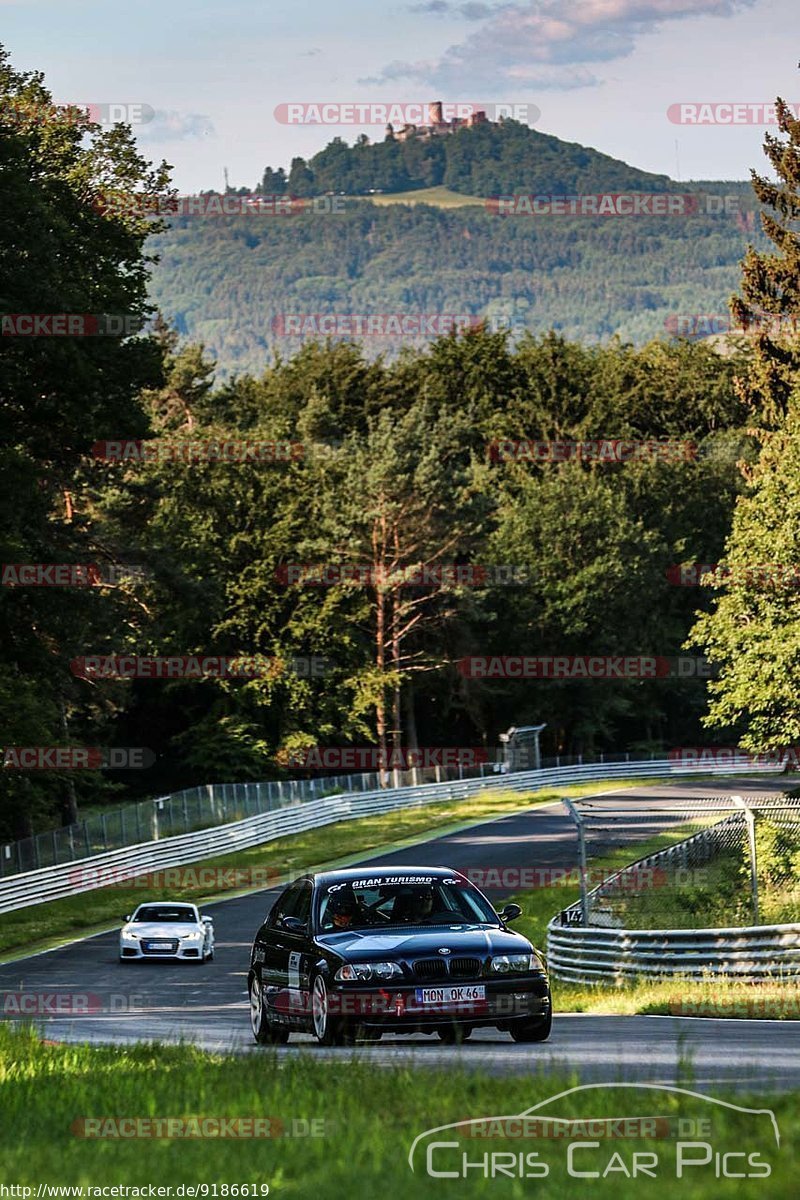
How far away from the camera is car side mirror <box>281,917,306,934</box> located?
566 inches

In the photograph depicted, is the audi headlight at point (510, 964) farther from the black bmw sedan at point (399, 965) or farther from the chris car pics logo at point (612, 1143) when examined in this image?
the chris car pics logo at point (612, 1143)

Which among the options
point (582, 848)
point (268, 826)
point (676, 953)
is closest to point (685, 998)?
point (676, 953)

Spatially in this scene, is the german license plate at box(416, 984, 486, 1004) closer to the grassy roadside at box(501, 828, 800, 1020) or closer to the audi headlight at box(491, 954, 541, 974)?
the audi headlight at box(491, 954, 541, 974)

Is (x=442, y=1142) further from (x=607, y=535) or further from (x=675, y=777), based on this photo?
(x=607, y=535)

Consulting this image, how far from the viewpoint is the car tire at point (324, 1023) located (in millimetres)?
13250

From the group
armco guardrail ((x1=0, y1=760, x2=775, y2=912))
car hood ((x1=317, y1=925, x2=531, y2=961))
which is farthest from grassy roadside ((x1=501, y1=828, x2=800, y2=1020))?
armco guardrail ((x1=0, y1=760, x2=775, y2=912))

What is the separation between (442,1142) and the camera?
22.8ft

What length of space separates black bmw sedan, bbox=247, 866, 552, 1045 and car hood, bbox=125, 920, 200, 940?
16.1m

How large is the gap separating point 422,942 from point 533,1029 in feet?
3.48

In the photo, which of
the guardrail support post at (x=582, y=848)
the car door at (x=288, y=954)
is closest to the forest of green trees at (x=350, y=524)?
the guardrail support post at (x=582, y=848)

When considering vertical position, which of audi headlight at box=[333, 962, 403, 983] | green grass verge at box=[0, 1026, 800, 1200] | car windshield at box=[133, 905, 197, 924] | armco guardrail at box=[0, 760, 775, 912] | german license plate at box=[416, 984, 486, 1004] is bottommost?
armco guardrail at box=[0, 760, 775, 912]

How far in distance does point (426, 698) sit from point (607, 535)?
12.9 metres

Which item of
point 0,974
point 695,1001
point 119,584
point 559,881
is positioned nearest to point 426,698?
point 119,584

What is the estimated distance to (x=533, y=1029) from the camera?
519 inches
